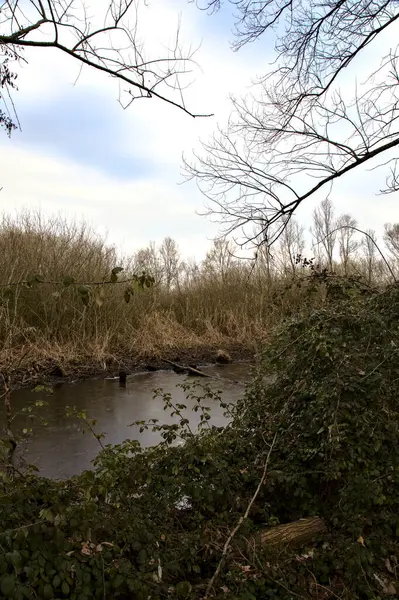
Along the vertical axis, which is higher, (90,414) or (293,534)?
(293,534)

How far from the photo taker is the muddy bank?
1101 centimetres

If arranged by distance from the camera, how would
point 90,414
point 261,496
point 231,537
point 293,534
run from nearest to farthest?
point 231,537 → point 293,534 → point 261,496 → point 90,414

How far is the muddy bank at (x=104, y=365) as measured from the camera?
11008 millimetres

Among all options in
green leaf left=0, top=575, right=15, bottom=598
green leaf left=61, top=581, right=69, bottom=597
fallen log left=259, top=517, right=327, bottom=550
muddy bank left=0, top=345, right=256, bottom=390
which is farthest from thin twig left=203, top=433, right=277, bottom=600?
muddy bank left=0, top=345, right=256, bottom=390

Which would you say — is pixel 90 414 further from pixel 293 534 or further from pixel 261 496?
pixel 293 534

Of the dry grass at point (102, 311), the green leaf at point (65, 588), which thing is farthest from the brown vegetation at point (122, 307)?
the green leaf at point (65, 588)

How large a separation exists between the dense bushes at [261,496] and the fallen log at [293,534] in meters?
0.08

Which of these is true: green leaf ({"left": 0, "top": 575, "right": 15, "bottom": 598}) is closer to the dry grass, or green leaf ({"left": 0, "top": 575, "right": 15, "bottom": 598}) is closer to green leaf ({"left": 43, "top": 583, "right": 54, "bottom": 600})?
green leaf ({"left": 43, "top": 583, "right": 54, "bottom": 600})

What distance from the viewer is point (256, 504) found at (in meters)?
3.63

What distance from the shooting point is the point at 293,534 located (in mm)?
3254

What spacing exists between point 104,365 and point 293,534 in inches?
403

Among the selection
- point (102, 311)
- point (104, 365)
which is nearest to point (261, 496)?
point (104, 365)

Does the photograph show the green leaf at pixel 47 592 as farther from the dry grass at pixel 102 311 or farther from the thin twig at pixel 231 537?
the dry grass at pixel 102 311

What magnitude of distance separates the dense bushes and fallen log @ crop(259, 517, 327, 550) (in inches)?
3.0
